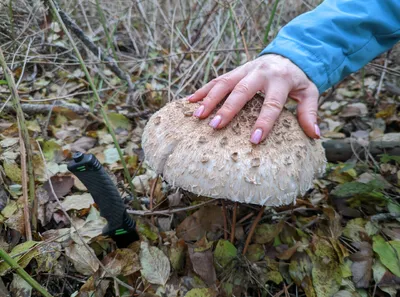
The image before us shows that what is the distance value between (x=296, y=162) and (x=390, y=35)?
1.01 m

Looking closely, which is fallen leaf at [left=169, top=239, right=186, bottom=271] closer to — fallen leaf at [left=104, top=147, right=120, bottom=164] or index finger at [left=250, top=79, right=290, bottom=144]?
index finger at [left=250, top=79, right=290, bottom=144]

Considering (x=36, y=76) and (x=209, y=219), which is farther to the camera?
(x=36, y=76)

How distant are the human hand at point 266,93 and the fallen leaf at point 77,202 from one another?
865 mm

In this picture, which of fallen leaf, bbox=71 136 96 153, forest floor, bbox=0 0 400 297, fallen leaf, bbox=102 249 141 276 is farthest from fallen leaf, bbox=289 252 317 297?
fallen leaf, bbox=71 136 96 153

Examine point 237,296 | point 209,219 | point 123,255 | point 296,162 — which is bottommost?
point 237,296

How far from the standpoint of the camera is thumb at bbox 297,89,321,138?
1.38 meters

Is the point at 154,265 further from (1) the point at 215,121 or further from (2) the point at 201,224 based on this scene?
(1) the point at 215,121

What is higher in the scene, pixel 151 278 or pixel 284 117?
pixel 284 117

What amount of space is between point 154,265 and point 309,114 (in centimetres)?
104

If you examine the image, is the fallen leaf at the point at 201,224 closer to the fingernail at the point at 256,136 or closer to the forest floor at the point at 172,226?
the forest floor at the point at 172,226

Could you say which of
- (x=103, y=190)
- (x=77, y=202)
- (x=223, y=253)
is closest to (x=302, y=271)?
(x=223, y=253)

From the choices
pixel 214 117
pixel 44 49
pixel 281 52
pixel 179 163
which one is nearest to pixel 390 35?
pixel 281 52

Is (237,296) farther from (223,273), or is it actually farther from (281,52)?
(281,52)

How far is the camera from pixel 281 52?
4.79 feet
